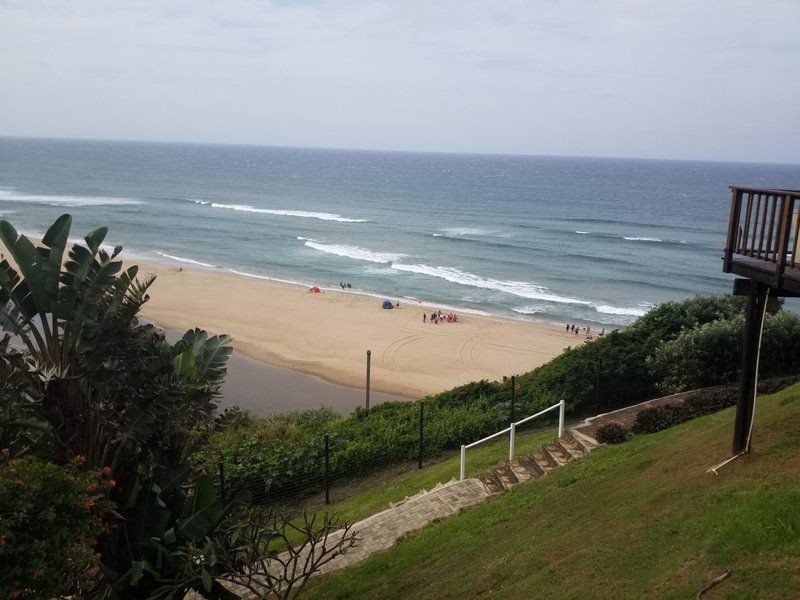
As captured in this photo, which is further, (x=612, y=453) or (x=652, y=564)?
(x=612, y=453)

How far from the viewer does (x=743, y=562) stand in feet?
20.6

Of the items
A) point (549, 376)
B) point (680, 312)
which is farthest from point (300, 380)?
point (680, 312)

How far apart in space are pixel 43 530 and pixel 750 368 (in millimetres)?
7769

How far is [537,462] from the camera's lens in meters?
12.6

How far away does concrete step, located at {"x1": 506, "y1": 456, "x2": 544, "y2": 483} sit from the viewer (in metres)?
12.1

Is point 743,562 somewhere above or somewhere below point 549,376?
above

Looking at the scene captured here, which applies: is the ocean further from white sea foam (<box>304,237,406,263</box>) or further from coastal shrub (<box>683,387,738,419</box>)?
coastal shrub (<box>683,387,738,419</box>)

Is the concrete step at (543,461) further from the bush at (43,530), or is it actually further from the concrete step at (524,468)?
the bush at (43,530)

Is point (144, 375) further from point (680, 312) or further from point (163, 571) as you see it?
point (680, 312)

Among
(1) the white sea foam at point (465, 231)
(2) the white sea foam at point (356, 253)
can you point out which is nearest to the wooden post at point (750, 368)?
(2) the white sea foam at point (356, 253)

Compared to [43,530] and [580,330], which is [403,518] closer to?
[43,530]

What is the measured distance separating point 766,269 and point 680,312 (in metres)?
11.1

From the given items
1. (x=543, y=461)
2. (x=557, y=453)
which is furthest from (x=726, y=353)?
(x=543, y=461)

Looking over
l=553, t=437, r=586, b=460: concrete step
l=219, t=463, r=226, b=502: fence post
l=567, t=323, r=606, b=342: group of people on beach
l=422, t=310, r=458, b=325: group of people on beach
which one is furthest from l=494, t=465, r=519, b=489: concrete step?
l=422, t=310, r=458, b=325: group of people on beach
